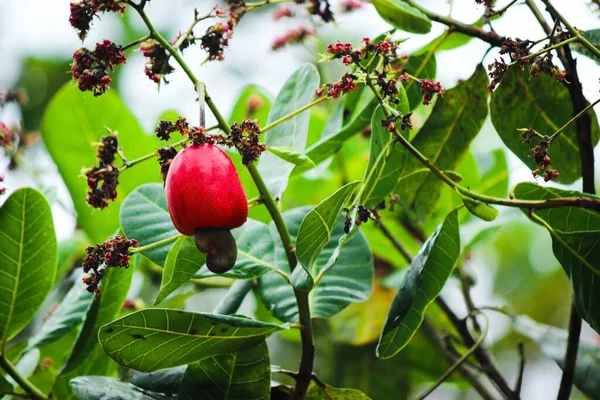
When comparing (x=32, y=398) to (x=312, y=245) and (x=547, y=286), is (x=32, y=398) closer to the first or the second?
(x=312, y=245)

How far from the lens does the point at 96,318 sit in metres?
1.40

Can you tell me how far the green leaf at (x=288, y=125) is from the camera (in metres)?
1.36

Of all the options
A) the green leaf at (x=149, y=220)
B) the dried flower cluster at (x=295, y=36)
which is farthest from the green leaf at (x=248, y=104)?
the green leaf at (x=149, y=220)

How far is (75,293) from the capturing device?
4.96ft

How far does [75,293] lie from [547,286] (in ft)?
8.16

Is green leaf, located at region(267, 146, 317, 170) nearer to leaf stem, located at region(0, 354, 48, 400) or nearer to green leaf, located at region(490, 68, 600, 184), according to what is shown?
green leaf, located at region(490, 68, 600, 184)

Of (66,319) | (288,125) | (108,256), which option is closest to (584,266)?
(288,125)

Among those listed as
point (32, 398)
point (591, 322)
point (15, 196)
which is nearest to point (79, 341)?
point (32, 398)

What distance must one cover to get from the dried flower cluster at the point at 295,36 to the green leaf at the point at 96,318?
796 millimetres

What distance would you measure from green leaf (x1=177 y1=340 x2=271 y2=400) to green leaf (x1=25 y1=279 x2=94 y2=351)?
339 mm

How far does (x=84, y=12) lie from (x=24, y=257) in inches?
19.5

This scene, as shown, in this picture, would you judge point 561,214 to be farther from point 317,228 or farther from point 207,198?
point 207,198

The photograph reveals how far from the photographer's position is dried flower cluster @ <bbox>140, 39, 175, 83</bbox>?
44.8 inches

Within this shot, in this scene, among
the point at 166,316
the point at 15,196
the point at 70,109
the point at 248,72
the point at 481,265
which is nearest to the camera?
the point at 166,316
